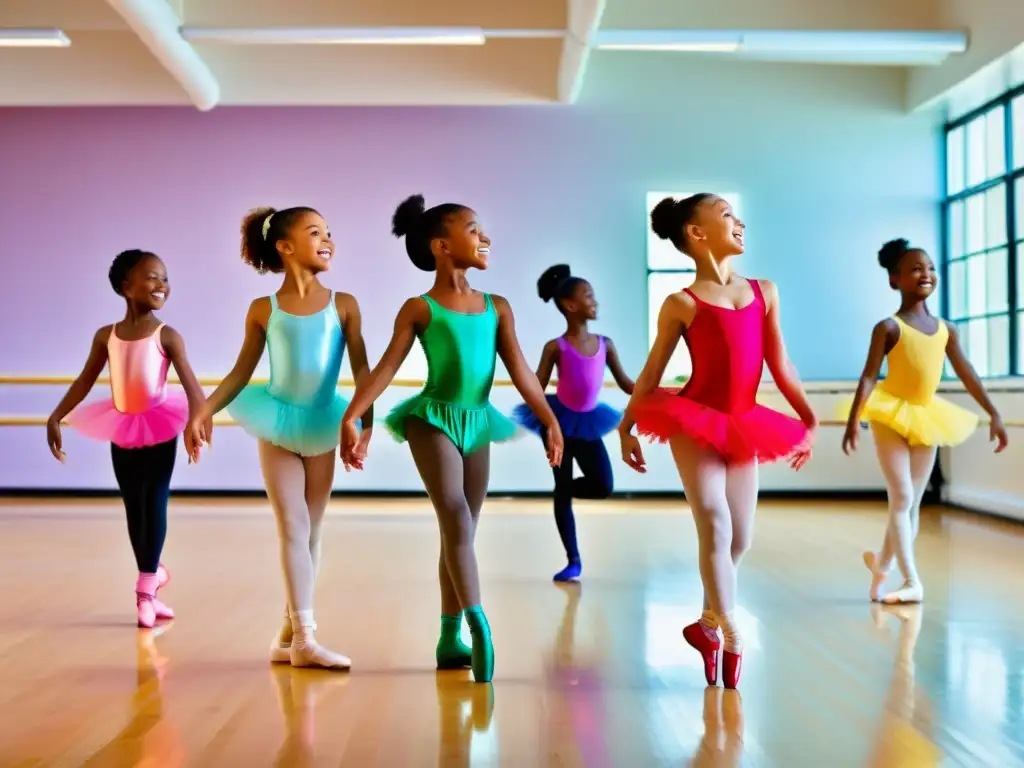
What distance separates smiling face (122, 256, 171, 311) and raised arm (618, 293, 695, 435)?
170 centimetres

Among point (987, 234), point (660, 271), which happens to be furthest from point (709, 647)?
point (660, 271)

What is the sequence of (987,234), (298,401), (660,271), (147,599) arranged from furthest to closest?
(660,271) → (987,234) → (147,599) → (298,401)

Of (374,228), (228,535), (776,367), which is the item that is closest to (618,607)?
(776,367)

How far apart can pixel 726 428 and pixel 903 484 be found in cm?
147

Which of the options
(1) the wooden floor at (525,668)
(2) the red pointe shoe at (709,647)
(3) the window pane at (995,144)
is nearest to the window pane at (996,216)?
(3) the window pane at (995,144)

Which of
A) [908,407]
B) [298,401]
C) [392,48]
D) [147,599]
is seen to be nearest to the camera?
[298,401]

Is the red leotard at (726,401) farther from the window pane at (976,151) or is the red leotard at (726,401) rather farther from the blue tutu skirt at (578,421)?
the window pane at (976,151)

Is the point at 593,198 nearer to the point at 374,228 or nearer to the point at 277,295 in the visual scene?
the point at 374,228

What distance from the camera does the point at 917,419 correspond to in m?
4.02

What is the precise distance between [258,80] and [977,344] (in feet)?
17.7

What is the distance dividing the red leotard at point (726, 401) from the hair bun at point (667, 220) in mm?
202

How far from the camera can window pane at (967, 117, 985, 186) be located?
810cm

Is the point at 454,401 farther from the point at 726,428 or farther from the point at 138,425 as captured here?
the point at 138,425

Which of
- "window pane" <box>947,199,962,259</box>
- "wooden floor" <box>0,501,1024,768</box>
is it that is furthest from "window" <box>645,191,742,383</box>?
"wooden floor" <box>0,501,1024,768</box>
